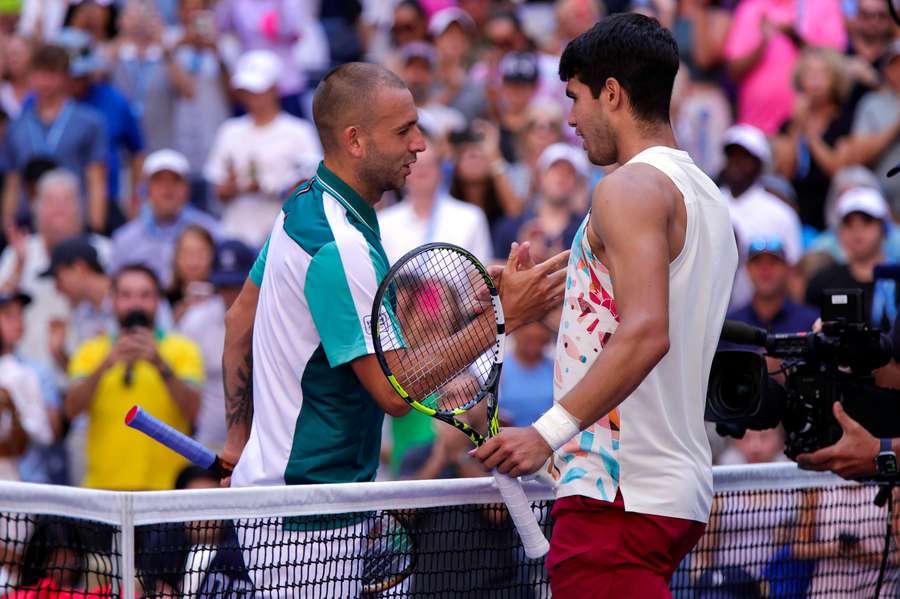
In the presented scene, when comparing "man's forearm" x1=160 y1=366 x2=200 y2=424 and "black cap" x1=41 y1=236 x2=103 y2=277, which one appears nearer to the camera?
"man's forearm" x1=160 y1=366 x2=200 y2=424

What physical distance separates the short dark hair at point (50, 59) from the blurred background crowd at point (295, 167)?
0.02 metres

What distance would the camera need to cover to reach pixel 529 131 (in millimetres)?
10914

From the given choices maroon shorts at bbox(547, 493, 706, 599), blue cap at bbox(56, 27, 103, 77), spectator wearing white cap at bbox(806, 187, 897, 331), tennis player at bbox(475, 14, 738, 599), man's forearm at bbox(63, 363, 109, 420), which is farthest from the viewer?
blue cap at bbox(56, 27, 103, 77)

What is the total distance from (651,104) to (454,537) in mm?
1636

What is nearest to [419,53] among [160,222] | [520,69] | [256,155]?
[520,69]

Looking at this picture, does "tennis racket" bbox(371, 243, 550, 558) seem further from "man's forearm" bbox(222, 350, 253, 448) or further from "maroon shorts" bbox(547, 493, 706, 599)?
"man's forearm" bbox(222, 350, 253, 448)

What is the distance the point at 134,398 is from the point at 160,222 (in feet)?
7.32

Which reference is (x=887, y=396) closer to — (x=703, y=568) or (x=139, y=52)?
(x=703, y=568)

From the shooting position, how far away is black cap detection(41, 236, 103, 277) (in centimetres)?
977

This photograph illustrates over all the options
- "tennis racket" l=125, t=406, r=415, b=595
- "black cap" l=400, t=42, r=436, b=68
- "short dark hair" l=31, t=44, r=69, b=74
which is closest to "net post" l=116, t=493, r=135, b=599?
"tennis racket" l=125, t=406, r=415, b=595

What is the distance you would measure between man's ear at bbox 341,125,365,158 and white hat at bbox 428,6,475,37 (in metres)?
7.95

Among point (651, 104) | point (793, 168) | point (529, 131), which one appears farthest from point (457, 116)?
point (651, 104)

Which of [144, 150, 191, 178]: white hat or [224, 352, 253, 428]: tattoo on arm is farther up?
[144, 150, 191, 178]: white hat

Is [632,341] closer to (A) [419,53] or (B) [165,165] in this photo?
(B) [165,165]
